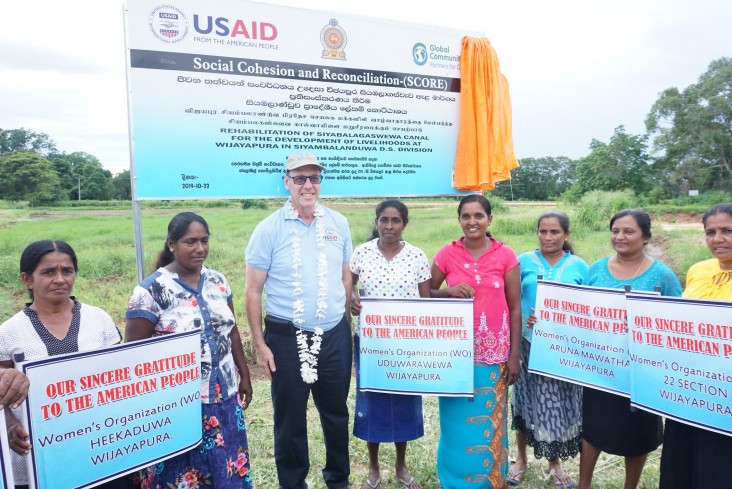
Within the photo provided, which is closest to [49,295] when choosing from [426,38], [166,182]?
[166,182]

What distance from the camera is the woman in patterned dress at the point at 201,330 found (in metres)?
2.52

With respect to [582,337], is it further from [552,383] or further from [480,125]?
[480,125]

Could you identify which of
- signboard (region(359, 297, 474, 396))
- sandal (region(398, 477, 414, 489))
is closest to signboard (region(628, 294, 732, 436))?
signboard (region(359, 297, 474, 396))

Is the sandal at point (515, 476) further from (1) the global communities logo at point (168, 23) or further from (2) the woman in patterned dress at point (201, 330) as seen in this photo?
(1) the global communities logo at point (168, 23)

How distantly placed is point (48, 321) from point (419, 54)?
3.59 meters

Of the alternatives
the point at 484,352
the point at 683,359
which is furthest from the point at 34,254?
the point at 683,359

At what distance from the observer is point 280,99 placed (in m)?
3.90

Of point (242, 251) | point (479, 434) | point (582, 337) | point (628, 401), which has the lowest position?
point (479, 434)

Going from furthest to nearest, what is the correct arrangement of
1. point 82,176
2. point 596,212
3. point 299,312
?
point 596,212 → point 82,176 → point 299,312

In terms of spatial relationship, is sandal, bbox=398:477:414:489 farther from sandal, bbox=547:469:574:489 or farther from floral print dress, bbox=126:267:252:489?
floral print dress, bbox=126:267:252:489

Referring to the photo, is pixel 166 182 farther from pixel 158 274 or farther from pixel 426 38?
pixel 426 38

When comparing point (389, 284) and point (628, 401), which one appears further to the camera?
point (389, 284)

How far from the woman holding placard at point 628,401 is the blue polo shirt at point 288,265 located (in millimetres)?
1780

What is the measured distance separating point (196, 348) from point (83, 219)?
13809 mm
